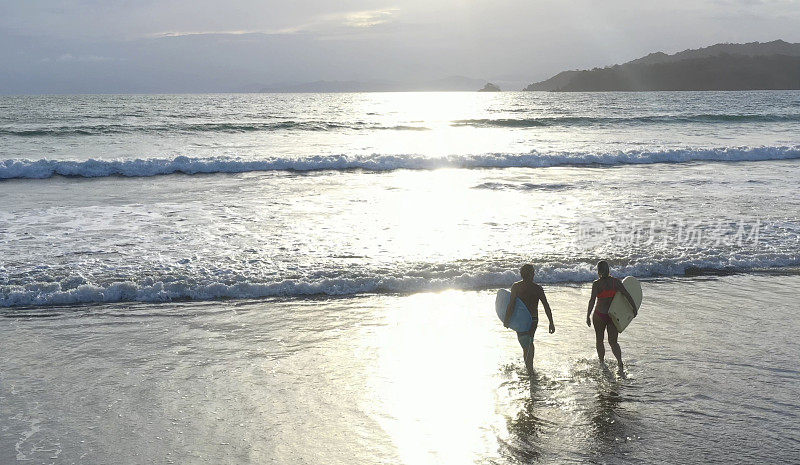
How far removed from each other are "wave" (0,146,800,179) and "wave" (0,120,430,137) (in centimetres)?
1406

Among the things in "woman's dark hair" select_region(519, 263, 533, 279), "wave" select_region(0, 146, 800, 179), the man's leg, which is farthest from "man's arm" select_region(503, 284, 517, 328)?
"wave" select_region(0, 146, 800, 179)

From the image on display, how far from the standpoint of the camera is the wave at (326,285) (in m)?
9.54

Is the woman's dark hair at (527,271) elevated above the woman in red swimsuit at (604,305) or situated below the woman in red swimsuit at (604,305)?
above

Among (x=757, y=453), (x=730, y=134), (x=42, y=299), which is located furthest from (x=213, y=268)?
(x=730, y=134)

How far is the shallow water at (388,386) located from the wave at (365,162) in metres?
16.5

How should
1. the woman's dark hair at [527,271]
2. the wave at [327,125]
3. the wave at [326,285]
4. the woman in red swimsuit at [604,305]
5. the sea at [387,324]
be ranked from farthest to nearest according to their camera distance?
the wave at [327,125] < the wave at [326,285] < the woman in red swimsuit at [604,305] < the woman's dark hair at [527,271] < the sea at [387,324]

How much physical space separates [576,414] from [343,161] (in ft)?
69.8

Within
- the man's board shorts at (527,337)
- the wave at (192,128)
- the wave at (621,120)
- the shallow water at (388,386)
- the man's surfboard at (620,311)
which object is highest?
the wave at (621,120)

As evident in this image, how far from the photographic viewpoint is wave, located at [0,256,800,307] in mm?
9539

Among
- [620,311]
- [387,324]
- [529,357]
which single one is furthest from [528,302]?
[387,324]

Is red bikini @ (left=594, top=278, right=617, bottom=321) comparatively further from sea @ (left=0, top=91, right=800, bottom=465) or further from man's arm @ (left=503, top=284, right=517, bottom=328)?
man's arm @ (left=503, top=284, right=517, bottom=328)

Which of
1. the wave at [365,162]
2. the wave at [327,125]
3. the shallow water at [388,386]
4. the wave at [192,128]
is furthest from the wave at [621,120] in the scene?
the shallow water at [388,386]

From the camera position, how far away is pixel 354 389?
255 inches

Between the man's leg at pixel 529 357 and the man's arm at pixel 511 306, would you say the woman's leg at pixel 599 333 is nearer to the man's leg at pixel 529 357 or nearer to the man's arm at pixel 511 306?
the man's leg at pixel 529 357
